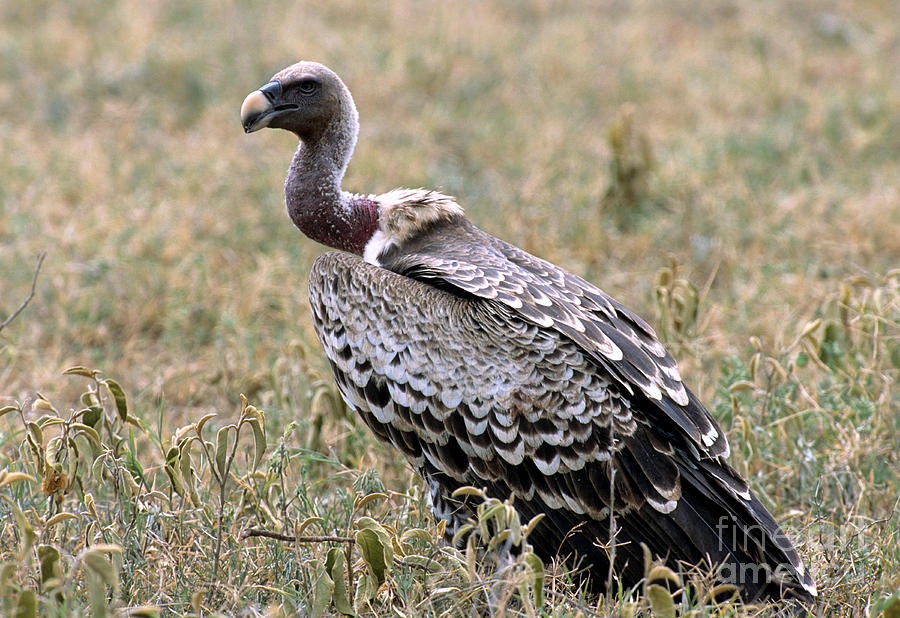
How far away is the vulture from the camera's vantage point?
324cm

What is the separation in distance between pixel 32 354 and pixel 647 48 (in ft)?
21.5

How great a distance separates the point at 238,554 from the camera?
10.9 ft

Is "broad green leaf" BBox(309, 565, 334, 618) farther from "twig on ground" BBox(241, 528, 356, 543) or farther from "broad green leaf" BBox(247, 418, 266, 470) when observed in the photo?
"broad green leaf" BBox(247, 418, 266, 470)

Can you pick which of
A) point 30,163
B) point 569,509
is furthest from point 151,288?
point 569,509

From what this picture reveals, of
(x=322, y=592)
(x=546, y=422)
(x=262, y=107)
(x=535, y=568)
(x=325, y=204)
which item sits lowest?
(x=322, y=592)

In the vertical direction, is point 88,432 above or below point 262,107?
below

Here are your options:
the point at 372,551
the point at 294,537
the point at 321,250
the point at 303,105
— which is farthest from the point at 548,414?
the point at 321,250

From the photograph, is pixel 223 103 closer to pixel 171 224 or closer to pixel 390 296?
pixel 171 224

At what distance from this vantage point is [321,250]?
21.2 ft

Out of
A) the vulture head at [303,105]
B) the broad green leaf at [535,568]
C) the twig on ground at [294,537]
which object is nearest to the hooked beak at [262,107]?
the vulture head at [303,105]

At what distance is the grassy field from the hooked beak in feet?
3.63

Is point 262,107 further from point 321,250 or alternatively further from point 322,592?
point 321,250

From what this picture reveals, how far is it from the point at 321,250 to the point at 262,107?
2.53 m

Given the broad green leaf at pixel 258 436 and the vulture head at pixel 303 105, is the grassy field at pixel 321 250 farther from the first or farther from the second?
the vulture head at pixel 303 105
